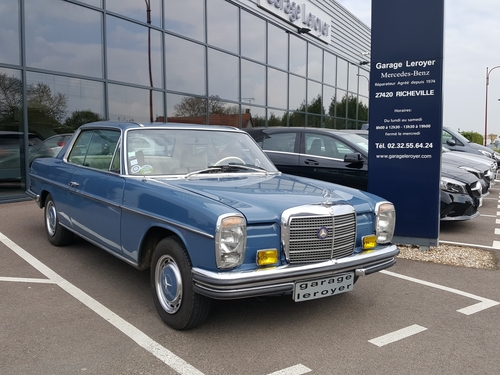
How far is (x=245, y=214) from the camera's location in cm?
318

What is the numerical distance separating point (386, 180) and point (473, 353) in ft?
10.7

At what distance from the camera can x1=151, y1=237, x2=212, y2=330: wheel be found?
3.32 metres

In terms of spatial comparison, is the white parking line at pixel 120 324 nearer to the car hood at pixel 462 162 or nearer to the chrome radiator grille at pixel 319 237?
the chrome radiator grille at pixel 319 237

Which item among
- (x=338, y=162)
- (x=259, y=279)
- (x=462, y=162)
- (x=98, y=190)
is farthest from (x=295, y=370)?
(x=462, y=162)

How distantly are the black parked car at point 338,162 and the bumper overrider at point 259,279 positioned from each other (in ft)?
12.5

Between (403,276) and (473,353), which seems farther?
(403,276)

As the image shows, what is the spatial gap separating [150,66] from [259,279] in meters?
10.2

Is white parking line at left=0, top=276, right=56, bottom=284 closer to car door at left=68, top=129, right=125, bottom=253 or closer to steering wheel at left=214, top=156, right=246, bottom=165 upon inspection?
car door at left=68, top=129, right=125, bottom=253

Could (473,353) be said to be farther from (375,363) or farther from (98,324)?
(98,324)

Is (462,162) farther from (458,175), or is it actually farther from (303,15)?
(303,15)

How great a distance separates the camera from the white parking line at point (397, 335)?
341 centimetres

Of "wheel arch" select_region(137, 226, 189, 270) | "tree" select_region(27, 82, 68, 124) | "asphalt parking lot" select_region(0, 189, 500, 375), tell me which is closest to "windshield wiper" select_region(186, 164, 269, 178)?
"wheel arch" select_region(137, 226, 189, 270)

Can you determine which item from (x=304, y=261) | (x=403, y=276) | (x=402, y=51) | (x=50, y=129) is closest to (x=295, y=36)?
(x=50, y=129)

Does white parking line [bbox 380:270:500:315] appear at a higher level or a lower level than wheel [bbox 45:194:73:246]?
lower
